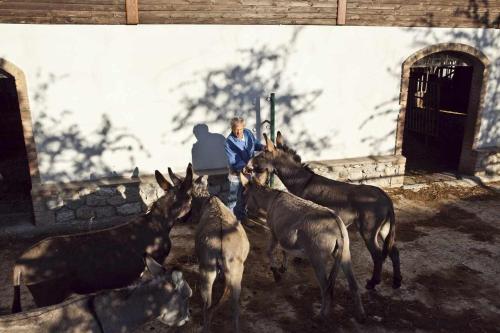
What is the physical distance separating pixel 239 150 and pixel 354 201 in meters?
2.65

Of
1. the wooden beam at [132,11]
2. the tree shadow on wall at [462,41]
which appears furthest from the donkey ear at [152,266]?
the tree shadow on wall at [462,41]

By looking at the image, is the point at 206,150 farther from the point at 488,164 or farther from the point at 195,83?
the point at 488,164

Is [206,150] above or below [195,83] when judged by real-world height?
below

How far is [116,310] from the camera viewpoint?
4.21 meters

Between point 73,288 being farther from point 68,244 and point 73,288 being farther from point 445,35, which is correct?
point 445,35

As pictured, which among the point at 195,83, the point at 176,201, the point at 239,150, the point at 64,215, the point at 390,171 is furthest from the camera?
the point at 390,171

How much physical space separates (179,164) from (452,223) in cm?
650

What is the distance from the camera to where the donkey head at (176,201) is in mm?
6238

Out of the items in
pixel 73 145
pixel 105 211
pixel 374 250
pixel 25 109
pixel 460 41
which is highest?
pixel 460 41

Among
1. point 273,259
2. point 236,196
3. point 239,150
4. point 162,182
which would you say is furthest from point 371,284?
point 162,182

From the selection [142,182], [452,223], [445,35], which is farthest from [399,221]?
[142,182]

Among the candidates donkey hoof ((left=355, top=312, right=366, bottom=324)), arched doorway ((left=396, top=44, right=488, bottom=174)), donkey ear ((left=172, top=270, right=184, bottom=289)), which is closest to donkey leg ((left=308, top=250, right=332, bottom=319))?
donkey hoof ((left=355, top=312, right=366, bottom=324))

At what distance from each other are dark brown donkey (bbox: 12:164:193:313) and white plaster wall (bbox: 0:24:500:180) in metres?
3.56

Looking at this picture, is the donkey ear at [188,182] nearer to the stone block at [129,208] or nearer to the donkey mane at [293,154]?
the donkey mane at [293,154]
